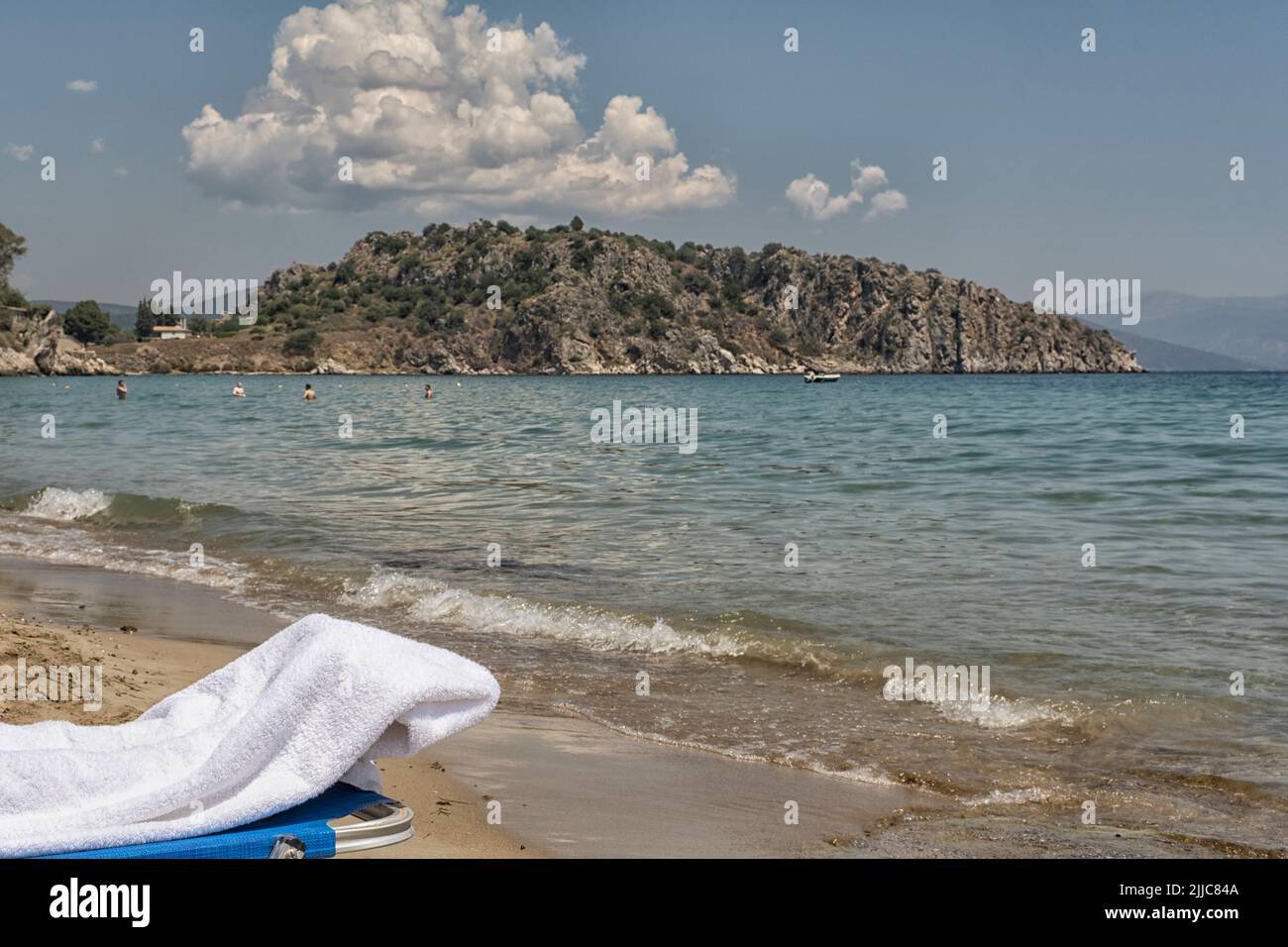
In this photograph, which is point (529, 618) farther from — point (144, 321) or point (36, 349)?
point (144, 321)

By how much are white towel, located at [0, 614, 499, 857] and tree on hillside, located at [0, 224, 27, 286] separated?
5106 inches

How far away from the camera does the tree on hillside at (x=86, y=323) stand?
147 meters

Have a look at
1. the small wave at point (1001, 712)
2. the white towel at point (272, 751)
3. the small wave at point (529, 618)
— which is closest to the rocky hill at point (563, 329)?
the small wave at point (529, 618)

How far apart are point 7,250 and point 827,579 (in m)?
128

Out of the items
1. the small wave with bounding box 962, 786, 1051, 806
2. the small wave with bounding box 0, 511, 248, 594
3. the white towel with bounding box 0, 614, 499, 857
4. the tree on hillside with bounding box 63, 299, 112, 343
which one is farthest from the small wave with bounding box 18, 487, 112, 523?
the tree on hillside with bounding box 63, 299, 112, 343

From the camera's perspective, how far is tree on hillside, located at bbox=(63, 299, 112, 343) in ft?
484

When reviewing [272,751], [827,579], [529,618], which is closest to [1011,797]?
[272,751]

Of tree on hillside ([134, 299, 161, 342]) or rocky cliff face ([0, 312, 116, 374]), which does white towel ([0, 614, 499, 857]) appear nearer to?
rocky cliff face ([0, 312, 116, 374])

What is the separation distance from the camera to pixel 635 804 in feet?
17.2

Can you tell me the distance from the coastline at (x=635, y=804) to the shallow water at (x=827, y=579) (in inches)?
12.1
